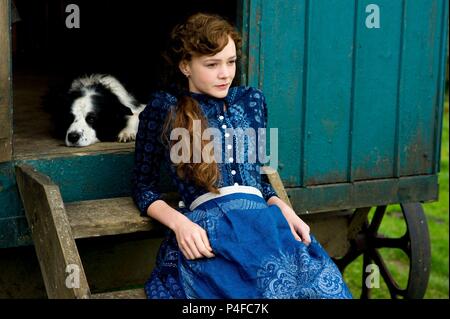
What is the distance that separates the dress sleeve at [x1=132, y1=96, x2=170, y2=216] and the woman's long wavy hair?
0.07 m

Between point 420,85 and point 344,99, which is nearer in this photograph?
point 344,99

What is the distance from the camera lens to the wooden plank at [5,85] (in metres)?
3.22

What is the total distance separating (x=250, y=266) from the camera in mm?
2791

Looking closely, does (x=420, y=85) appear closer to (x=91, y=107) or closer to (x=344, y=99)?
(x=344, y=99)

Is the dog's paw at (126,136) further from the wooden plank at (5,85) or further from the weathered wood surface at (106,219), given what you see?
the wooden plank at (5,85)

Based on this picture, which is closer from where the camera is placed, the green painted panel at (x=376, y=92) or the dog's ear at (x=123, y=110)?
the dog's ear at (x=123, y=110)

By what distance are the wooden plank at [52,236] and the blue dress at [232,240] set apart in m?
0.30

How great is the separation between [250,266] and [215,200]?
0.37 m

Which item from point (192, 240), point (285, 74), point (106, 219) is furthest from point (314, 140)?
point (192, 240)
